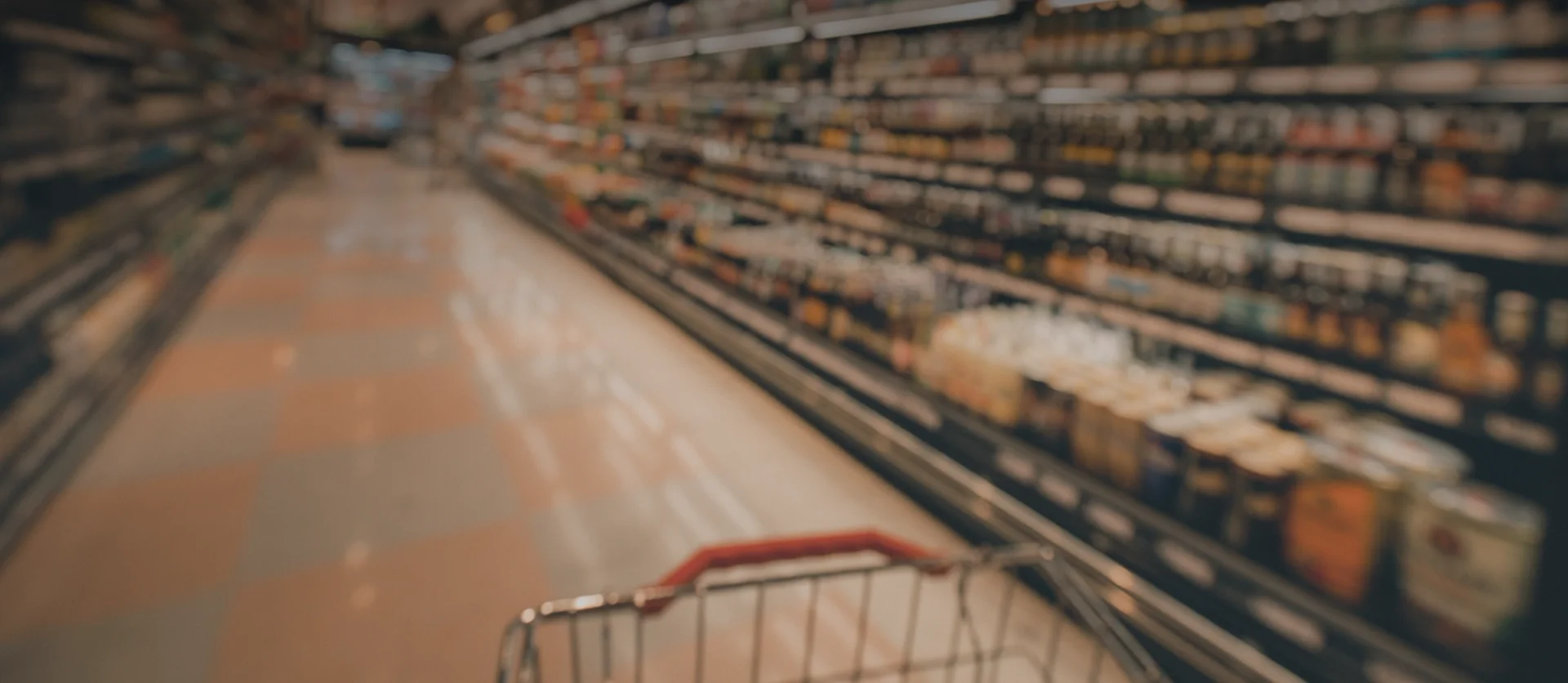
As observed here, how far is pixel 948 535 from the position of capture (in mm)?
2736

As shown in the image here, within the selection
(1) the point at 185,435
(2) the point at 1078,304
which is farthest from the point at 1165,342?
(1) the point at 185,435

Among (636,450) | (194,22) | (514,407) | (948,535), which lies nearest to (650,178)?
(514,407)

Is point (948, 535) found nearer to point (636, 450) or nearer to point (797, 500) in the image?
point (797, 500)

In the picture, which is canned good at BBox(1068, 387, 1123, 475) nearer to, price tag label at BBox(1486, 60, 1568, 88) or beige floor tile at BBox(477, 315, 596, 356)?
price tag label at BBox(1486, 60, 1568, 88)

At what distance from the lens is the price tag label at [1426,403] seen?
166 centimetres

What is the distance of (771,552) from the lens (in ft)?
4.63

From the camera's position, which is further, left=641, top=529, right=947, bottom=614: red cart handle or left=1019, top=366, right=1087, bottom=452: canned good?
left=1019, top=366, right=1087, bottom=452: canned good

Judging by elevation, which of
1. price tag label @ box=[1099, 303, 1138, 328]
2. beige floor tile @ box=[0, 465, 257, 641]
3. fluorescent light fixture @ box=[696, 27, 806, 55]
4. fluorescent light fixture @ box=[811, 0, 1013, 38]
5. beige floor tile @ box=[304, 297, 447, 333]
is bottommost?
beige floor tile @ box=[0, 465, 257, 641]

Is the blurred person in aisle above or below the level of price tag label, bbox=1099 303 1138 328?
above

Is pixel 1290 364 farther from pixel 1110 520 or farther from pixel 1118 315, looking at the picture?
pixel 1110 520

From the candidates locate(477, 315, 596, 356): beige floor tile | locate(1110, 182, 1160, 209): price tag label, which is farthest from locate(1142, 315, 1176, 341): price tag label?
locate(477, 315, 596, 356): beige floor tile

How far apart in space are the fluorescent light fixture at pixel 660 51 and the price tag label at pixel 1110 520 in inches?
161

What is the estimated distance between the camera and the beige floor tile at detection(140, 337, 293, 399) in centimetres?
365

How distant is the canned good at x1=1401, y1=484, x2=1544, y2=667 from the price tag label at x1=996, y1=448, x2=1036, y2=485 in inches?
37.9
